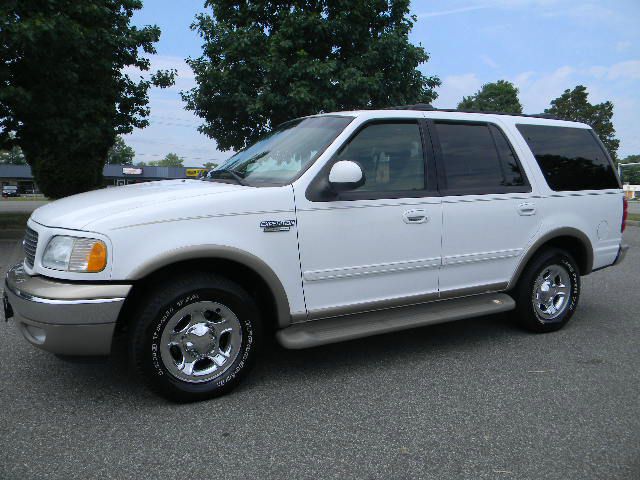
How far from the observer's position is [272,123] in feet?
51.8

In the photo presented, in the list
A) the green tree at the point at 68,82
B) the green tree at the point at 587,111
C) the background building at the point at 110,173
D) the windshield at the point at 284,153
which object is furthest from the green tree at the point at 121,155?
the windshield at the point at 284,153

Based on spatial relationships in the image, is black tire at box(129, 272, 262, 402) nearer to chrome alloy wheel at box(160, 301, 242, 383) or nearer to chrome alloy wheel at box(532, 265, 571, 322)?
chrome alloy wheel at box(160, 301, 242, 383)

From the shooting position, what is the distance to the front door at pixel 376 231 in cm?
334

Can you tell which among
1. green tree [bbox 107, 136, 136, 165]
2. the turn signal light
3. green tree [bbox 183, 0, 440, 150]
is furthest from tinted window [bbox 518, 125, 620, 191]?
green tree [bbox 107, 136, 136, 165]

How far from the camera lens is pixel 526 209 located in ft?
14.0

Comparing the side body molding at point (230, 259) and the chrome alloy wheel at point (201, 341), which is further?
the chrome alloy wheel at point (201, 341)

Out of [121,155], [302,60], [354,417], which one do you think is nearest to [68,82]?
[302,60]

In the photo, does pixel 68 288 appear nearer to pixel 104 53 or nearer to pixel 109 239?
pixel 109 239

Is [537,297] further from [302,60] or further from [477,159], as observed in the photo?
[302,60]

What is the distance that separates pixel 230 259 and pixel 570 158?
11.1ft

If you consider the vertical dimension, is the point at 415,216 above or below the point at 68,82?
below

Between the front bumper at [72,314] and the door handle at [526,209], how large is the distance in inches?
123

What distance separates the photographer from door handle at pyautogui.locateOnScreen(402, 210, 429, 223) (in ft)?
11.9

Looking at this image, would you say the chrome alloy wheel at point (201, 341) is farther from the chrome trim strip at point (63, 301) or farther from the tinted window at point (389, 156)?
the tinted window at point (389, 156)
